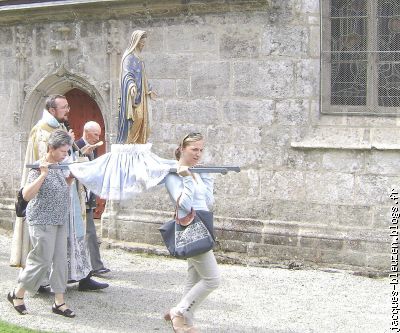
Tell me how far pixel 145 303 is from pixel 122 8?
4639mm

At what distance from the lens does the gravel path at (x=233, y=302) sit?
631 centimetres

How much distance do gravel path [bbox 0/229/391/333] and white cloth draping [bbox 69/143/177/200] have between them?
134 cm

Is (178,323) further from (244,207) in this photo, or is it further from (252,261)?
(244,207)

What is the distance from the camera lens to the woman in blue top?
5.48 meters

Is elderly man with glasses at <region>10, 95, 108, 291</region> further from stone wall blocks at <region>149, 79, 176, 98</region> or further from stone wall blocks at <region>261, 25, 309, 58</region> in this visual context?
stone wall blocks at <region>261, 25, 309, 58</region>

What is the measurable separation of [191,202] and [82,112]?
19.6 feet

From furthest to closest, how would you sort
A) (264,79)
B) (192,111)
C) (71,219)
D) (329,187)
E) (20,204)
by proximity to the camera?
(192,111)
(264,79)
(329,187)
(71,219)
(20,204)

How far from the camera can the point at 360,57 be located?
8.93 metres

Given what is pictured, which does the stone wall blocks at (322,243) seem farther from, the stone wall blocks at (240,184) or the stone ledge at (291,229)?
the stone wall blocks at (240,184)

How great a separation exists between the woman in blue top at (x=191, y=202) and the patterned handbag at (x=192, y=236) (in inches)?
3.4

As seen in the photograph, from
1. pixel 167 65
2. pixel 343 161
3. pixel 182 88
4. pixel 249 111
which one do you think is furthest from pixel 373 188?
pixel 167 65

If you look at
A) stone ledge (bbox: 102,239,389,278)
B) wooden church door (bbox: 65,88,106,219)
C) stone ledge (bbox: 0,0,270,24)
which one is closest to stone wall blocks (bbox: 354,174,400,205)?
stone ledge (bbox: 102,239,389,278)

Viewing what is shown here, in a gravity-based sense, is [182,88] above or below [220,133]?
above

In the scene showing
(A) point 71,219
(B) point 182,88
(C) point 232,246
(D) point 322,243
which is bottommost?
(C) point 232,246
